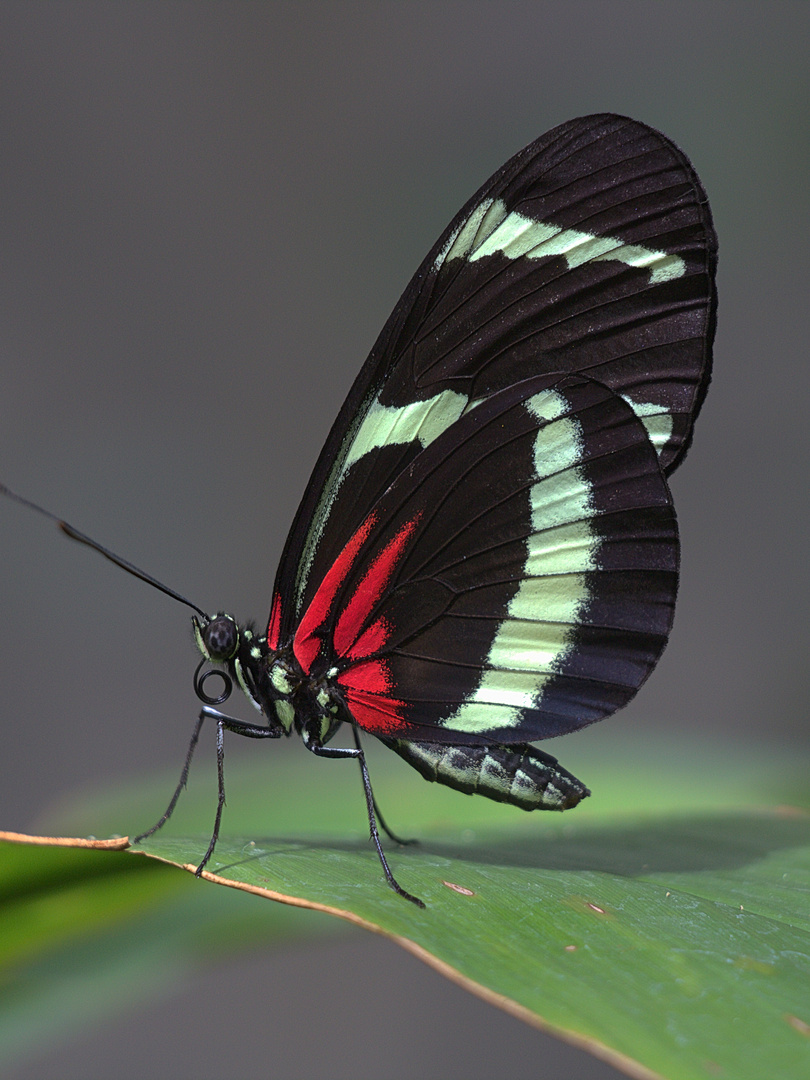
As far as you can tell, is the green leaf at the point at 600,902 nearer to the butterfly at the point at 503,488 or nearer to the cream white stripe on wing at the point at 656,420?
the butterfly at the point at 503,488

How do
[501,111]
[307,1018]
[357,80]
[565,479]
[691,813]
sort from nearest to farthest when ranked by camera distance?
1. [565,479]
2. [691,813]
3. [307,1018]
4. [501,111]
5. [357,80]

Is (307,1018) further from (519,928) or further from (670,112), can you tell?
(670,112)

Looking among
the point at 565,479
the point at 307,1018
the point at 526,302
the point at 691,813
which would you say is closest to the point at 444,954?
the point at 565,479

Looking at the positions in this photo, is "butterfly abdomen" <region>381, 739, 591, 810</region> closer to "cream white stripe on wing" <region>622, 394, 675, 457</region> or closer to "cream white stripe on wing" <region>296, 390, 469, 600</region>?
"cream white stripe on wing" <region>296, 390, 469, 600</region>

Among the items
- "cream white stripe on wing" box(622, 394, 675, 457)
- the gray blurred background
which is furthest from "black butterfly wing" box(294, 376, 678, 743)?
the gray blurred background

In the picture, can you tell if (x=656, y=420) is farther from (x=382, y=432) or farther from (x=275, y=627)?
(x=275, y=627)

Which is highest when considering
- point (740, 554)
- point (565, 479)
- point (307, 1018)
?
point (740, 554)

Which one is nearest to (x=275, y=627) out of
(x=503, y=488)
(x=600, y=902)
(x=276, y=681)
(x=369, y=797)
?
(x=276, y=681)
